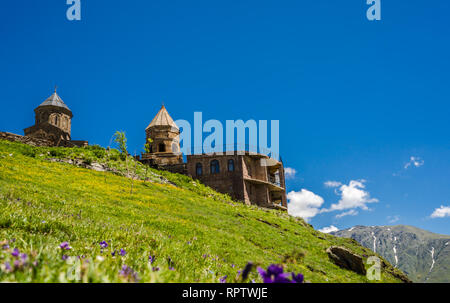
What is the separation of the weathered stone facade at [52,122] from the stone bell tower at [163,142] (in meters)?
17.1

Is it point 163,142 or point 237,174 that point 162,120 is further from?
point 237,174

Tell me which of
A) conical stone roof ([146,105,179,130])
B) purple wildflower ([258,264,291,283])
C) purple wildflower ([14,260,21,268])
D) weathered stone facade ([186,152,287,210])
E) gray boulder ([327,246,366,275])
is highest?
conical stone roof ([146,105,179,130])

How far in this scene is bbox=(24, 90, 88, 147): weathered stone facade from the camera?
56031 mm

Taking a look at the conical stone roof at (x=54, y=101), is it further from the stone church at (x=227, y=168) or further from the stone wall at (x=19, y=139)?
the stone wall at (x=19, y=139)

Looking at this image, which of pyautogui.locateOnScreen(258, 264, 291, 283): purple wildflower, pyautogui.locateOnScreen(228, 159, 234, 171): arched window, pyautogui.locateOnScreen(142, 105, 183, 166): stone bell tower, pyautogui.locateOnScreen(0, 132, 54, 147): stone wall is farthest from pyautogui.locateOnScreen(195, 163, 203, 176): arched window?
pyautogui.locateOnScreen(258, 264, 291, 283): purple wildflower

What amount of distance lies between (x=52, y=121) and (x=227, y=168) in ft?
122

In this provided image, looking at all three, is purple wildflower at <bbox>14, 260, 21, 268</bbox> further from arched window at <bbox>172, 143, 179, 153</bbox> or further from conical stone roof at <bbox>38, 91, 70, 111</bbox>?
conical stone roof at <bbox>38, 91, 70, 111</bbox>

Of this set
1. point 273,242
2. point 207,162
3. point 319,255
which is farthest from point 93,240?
point 207,162

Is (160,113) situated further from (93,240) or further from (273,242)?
(93,240)

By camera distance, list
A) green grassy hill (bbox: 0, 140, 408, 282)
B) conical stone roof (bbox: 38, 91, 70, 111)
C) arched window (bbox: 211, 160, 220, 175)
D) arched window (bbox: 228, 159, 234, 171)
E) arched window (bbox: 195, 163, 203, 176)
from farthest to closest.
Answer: conical stone roof (bbox: 38, 91, 70, 111) < arched window (bbox: 195, 163, 203, 176) < arched window (bbox: 211, 160, 220, 175) < arched window (bbox: 228, 159, 234, 171) < green grassy hill (bbox: 0, 140, 408, 282)

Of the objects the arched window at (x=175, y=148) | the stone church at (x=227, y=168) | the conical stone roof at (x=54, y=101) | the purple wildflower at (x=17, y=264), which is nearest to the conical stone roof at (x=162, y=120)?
the stone church at (x=227, y=168)

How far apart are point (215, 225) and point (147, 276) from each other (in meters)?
15.7
